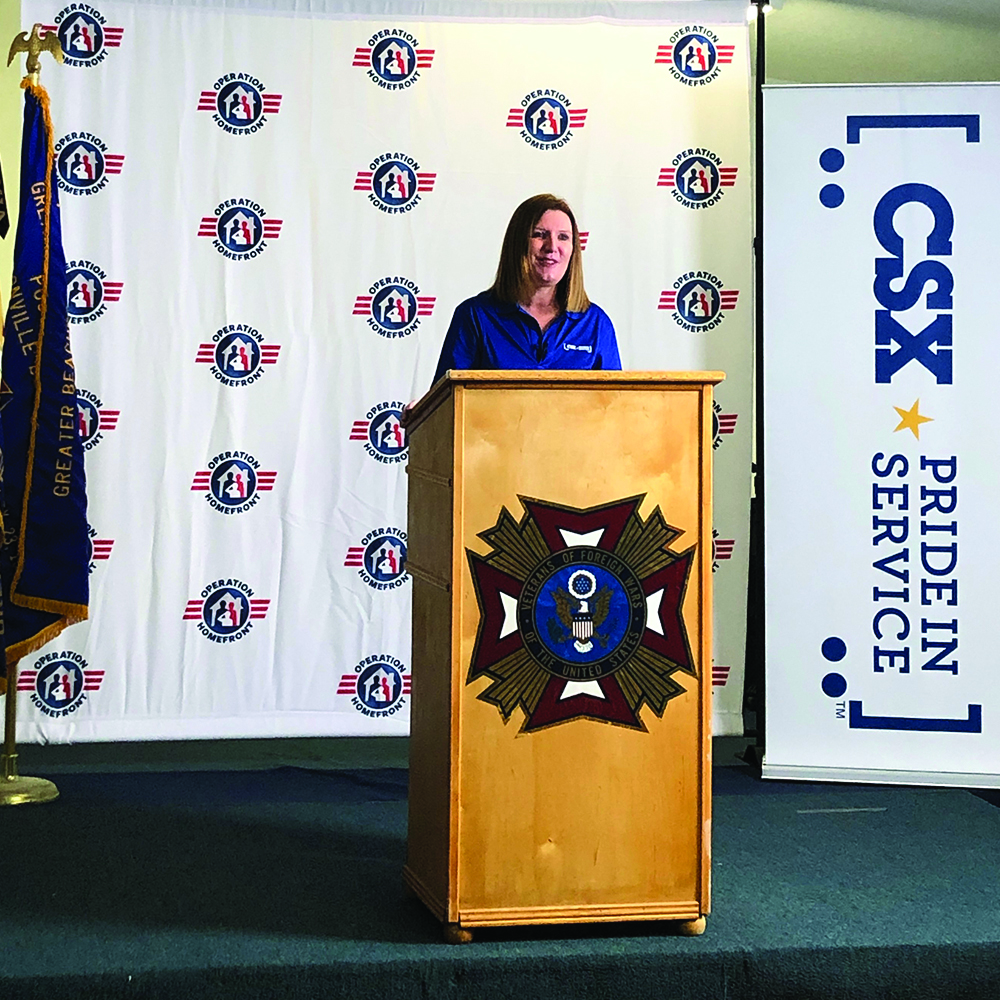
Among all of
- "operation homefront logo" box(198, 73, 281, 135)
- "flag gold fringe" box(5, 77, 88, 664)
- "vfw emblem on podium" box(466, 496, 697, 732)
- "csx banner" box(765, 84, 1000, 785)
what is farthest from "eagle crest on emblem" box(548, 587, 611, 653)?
"operation homefront logo" box(198, 73, 281, 135)

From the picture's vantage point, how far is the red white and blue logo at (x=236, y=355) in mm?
3662

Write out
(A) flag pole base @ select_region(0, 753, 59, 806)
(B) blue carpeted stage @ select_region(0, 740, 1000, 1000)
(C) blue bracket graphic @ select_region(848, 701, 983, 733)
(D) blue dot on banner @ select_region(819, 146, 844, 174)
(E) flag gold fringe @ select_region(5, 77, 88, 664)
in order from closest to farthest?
(B) blue carpeted stage @ select_region(0, 740, 1000, 1000), (A) flag pole base @ select_region(0, 753, 59, 806), (E) flag gold fringe @ select_region(5, 77, 88, 664), (C) blue bracket graphic @ select_region(848, 701, 983, 733), (D) blue dot on banner @ select_region(819, 146, 844, 174)

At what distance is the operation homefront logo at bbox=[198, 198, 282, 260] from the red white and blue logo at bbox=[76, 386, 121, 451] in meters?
0.63

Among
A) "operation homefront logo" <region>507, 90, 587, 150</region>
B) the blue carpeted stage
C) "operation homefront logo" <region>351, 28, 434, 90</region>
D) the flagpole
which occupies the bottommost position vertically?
the blue carpeted stage

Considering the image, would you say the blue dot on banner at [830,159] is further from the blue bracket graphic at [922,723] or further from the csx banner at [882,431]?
the blue bracket graphic at [922,723]

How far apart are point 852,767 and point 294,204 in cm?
250

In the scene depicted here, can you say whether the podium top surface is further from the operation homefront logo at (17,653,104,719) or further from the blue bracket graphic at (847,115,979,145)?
the operation homefront logo at (17,653,104,719)

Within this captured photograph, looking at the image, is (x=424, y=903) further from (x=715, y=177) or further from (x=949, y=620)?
(x=715, y=177)

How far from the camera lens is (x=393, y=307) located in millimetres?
3725

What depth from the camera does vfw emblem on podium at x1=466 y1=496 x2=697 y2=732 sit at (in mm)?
1934

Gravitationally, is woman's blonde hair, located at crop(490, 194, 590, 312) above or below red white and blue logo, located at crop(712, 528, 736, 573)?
above

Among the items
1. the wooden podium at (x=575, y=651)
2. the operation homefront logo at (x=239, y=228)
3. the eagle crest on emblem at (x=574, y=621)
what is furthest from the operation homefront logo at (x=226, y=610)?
the eagle crest on emblem at (x=574, y=621)

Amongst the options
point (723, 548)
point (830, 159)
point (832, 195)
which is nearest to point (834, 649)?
point (723, 548)

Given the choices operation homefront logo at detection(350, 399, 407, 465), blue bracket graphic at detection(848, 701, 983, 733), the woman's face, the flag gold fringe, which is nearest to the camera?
the woman's face
